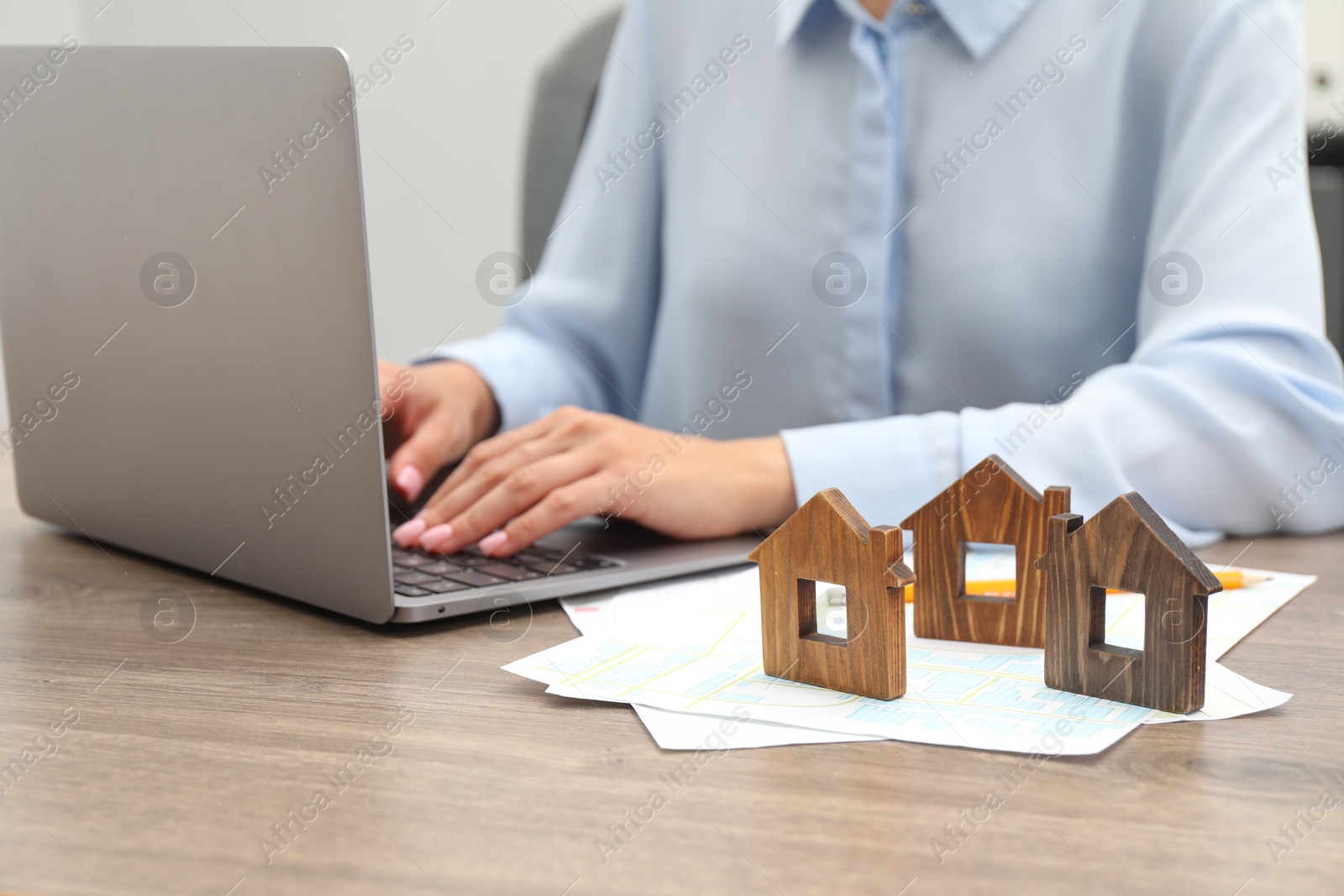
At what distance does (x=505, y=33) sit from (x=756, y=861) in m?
2.50


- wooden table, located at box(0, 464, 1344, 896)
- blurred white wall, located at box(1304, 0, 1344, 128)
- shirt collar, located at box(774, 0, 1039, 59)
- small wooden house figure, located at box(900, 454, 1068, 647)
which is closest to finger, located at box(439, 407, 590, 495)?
wooden table, located at box(0, 464, 1344, 896)

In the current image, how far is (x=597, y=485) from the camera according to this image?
2.53ft

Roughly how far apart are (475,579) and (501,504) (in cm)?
9

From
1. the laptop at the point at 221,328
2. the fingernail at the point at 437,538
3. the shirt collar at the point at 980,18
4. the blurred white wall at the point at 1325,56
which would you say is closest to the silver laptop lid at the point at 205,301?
the laptop at the point at 221,328

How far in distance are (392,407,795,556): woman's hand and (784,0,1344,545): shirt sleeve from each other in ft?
0.14

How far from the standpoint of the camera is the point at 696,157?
1.23 meters

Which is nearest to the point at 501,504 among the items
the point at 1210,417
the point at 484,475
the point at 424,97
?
the point at 484,475

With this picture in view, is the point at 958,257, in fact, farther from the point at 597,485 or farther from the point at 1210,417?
the point at 597,485

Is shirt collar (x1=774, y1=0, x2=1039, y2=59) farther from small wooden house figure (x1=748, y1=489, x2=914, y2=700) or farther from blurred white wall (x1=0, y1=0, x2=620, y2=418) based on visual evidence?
blurred white wall (x1=0, y1=0, x2=620, y2=418)

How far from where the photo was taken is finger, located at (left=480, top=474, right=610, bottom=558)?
740 millimetres

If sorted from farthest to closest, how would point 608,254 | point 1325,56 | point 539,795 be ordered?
point 1325,56, point 608,254, point 539,795

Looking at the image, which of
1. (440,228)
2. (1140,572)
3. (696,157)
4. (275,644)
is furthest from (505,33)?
(1140,572)

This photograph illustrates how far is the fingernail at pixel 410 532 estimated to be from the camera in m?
0.76

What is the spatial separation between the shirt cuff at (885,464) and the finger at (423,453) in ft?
0.98
